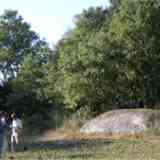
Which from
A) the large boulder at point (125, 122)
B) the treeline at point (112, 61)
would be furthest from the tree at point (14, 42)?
the large boulder at point (125, 122)

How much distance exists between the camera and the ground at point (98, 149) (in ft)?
76.5

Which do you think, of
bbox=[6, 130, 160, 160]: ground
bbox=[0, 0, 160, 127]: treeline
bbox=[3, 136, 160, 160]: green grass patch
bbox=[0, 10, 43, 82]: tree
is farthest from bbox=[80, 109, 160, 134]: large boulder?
bbox=[0, 10, 43, 82]: tree

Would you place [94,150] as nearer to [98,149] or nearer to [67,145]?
[98,149]

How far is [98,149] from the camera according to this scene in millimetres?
25938

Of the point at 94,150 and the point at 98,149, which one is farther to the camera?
the point at 98,149

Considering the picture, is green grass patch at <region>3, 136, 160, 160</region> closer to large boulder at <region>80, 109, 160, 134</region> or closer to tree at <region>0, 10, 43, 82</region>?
large boulder at <region>80, 109, 160, 134</region>

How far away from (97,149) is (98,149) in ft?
0.15

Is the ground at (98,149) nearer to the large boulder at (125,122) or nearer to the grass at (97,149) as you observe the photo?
the grass at (97,149)

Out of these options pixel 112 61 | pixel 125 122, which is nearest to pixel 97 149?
pixel 125 122

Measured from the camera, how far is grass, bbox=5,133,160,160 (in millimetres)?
23312

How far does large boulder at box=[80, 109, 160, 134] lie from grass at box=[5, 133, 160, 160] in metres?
1.33

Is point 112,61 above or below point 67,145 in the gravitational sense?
above

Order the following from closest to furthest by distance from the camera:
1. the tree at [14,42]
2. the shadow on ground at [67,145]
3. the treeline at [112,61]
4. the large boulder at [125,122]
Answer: the shadow on ground at [67,145], the large boulder at [125,122], the treeline at [112,61], the tree at [14,42]

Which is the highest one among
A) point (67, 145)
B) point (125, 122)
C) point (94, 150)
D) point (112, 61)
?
point (112, 61)
